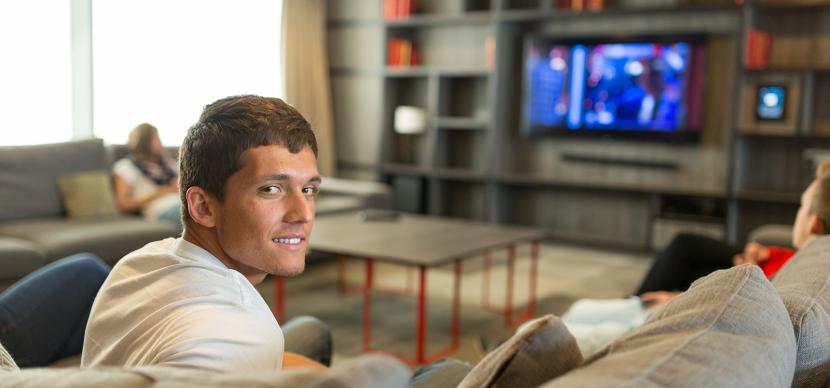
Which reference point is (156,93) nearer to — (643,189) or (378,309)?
(378,309)

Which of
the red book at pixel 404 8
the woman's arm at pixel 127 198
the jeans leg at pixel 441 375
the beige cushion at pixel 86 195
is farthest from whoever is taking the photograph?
the red book at pixel 404 8

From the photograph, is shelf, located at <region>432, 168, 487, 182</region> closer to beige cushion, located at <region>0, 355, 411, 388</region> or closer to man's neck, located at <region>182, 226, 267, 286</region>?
man's neck, located at <region>182, 226, 267, 286</region>

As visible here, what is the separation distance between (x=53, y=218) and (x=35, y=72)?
1.41 metres

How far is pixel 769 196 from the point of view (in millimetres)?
5199

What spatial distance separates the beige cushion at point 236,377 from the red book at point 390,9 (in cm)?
599

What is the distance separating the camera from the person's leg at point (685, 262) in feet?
10.2

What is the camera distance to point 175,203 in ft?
14.0

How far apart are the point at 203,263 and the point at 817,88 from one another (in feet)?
16.6

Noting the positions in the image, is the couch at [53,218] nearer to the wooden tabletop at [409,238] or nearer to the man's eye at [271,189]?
the wooden tabletop at [409,238]

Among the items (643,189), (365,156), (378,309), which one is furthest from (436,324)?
(365,156)

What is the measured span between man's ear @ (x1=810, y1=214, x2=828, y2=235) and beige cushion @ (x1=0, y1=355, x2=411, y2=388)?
184 centimetres

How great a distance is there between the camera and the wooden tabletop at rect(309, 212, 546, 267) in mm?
3344

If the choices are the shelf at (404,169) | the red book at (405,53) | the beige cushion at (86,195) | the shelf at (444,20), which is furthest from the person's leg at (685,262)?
the red book at (405,53)

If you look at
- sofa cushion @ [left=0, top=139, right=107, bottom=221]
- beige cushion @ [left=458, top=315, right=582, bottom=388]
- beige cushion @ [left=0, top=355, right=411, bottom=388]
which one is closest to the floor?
sofa cushion @ [left=0, top=139, right=107, bottom=221]
